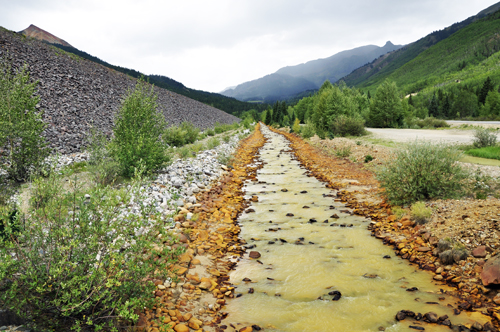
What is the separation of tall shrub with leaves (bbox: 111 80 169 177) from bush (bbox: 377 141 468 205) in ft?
26.6

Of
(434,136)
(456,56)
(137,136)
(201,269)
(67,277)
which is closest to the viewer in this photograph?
(67,277)

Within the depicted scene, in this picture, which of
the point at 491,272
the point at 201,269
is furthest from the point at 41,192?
the point at 491,272

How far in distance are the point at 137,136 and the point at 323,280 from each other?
7.96 meters

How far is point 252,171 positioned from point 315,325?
11.5 m

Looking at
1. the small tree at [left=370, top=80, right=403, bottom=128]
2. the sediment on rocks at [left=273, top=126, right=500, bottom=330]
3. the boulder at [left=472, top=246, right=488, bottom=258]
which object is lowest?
the sediment on rocks at [left=273, top=126, right=500, bottom=330]

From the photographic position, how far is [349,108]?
98.6ft

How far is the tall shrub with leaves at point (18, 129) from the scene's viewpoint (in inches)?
308

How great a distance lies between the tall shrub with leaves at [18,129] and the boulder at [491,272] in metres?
11.2

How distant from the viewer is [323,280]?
16.1 feet

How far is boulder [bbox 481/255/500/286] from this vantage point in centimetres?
406

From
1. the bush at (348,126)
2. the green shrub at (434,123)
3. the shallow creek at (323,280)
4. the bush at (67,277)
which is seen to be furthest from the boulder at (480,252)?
the green shrub at (434,123)

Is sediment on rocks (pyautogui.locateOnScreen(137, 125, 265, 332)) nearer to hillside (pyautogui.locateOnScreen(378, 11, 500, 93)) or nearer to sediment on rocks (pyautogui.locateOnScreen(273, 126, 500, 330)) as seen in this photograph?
sediment on rocks (pyautogui.locateOnScreen(273, 126, 500, 330))

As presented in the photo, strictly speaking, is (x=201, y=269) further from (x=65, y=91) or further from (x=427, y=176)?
(x=65, y=91)

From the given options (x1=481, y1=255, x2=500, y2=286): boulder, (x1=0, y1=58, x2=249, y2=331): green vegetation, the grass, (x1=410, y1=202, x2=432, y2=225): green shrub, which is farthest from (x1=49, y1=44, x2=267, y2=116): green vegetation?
(x1=481, y1=255, x2=500, y2=286): boulder
